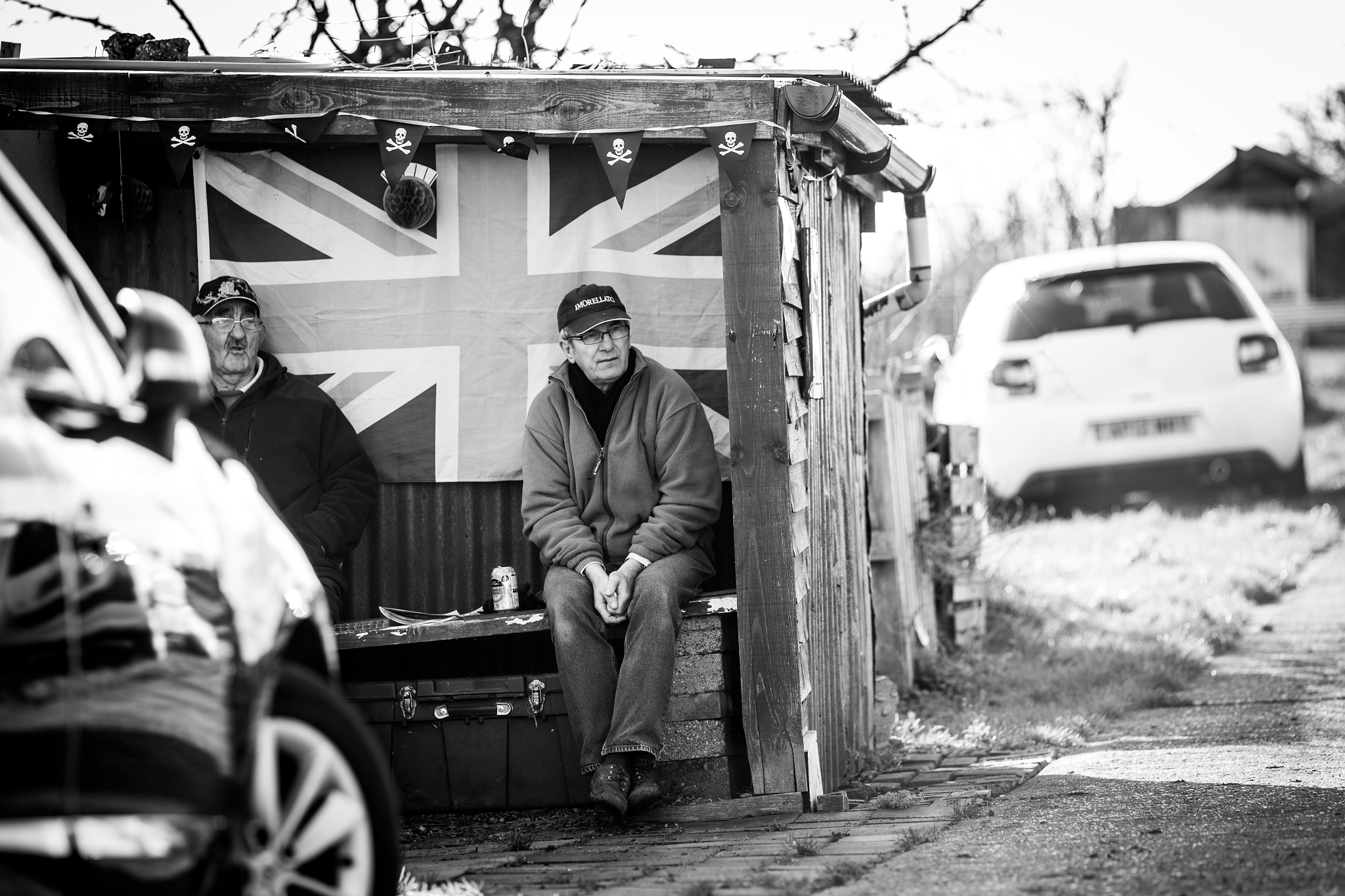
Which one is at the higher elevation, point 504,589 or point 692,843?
point 504,589

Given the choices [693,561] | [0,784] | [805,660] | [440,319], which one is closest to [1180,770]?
[805,660]

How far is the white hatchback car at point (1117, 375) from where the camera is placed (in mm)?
10531

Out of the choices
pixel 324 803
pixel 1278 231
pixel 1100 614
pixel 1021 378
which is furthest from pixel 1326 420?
pixel 324 803

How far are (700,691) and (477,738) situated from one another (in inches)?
36.0

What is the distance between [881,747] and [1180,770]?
150 cm

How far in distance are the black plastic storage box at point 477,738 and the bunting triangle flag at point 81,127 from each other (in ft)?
7.30

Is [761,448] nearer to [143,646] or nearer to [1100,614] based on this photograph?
[143,646]

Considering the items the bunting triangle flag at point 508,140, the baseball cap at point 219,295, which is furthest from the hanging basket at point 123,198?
the bunting triangle flag at point 508,140

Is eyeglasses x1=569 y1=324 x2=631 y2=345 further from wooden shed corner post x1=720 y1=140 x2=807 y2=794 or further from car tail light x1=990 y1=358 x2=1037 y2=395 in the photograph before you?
car tail light x1=990 y1=358 x2=1037 y2=395

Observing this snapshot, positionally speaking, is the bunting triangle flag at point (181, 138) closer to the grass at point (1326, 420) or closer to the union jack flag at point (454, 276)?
the union jack flag at point (454, 276)

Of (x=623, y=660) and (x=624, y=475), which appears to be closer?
(x=623, y=660)

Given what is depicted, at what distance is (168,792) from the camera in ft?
8.50

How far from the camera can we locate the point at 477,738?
227 inches

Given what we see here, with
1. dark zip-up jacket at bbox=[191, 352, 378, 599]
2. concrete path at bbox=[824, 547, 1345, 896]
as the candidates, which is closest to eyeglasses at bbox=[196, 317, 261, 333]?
dark zip-up jacket at bbox=[191, 352, 378, 599]
